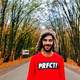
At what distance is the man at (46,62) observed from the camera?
4727 mm

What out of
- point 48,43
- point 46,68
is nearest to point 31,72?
point 46,68

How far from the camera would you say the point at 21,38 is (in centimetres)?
7612

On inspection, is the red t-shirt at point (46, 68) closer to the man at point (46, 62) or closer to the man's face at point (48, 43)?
the man at point (46, 62)

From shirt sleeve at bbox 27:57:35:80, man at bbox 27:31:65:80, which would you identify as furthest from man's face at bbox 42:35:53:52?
shirt sleeve at bbox 27:57:35:80

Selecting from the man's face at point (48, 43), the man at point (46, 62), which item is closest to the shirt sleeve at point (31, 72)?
the man at point (46, 62)

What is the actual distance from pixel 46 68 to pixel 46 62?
0.28 ft

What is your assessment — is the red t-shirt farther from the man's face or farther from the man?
the man's face

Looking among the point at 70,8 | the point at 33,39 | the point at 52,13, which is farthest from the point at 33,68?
the point at 33,39

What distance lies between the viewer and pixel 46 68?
476cm

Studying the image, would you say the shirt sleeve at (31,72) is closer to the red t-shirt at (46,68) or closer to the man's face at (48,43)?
the red t-shirt at (46,68)

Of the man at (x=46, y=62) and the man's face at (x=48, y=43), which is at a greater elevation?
the man's face at (x=48, y=43)

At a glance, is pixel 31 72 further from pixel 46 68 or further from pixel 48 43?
pixel 48 43

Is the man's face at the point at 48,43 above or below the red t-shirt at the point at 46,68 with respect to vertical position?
A: above

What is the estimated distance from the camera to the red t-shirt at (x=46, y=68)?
4.69 metres
